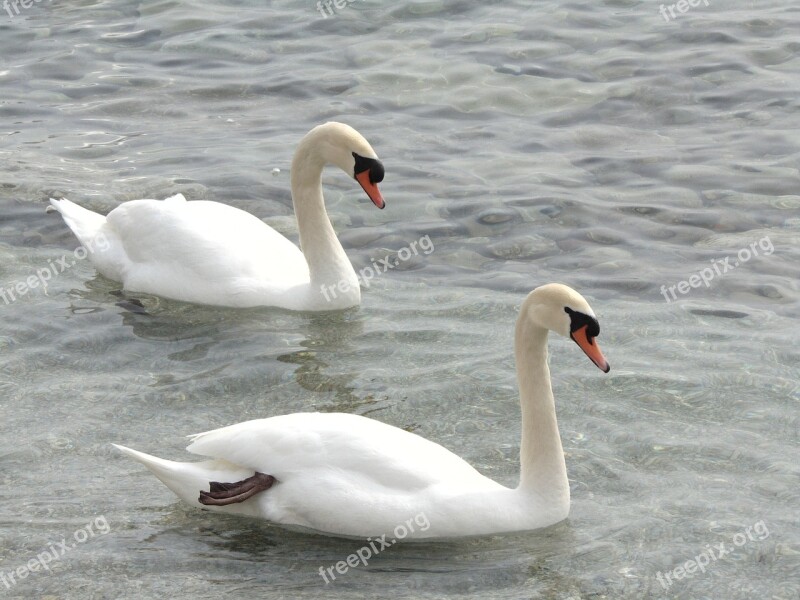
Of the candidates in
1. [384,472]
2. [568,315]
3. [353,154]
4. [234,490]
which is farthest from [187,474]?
[353,154]

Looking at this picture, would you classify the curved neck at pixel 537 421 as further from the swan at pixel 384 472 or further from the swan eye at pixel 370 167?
the swan eye at pixel 370 167

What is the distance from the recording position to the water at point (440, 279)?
5898 millimetres

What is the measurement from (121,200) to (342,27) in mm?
4899

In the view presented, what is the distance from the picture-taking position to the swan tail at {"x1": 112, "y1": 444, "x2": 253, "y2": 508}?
5.96 meters

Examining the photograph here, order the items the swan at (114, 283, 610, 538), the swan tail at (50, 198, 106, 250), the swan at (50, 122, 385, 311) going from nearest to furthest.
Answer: the swan at (114, 283, 610, 538)
the swan at (50, 122, 385, 311)
the swan tail at (50, 198, 106, 250)

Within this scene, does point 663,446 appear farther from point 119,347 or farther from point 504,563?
point 119,347

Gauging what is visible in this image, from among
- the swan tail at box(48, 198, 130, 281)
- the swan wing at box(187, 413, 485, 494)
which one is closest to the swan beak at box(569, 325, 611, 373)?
the swan wing at box(187, 413, 485, 494)

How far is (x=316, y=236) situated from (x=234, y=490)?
3.45m

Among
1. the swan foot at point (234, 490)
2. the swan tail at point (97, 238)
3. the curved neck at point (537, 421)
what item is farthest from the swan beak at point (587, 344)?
the swan tail at point (97, 238)

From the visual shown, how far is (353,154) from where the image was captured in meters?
8.69

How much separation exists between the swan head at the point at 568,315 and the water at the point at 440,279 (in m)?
0.82

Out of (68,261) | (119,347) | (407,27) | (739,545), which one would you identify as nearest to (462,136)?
(407,27)

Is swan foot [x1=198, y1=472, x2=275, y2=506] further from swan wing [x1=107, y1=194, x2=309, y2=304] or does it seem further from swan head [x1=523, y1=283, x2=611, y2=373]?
swan wing [x1=107, y1=194, x2=309, y2=304]

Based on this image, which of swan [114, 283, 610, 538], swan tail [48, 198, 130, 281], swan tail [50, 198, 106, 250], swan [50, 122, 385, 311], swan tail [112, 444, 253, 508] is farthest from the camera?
swan tail [50, 198, 106, 250]
